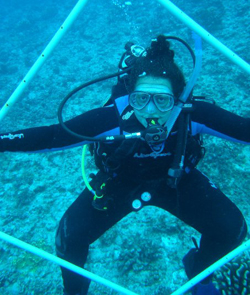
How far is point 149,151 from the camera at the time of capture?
7.19 feet

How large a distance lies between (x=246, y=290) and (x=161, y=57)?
3119 mm

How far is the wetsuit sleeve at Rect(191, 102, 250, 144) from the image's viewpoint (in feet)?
6.85

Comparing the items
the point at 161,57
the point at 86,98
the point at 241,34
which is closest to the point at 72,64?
the point at 86,98

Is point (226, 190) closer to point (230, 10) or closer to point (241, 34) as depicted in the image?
point (241, 34)

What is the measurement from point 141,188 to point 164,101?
101cm

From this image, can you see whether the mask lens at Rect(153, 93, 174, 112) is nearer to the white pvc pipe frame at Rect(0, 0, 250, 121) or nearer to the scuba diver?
the scuba diver

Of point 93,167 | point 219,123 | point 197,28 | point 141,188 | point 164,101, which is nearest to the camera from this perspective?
point 197,28

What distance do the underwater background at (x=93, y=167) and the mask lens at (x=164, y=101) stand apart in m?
2.30

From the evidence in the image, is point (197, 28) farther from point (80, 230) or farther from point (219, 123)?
point (80, 230)

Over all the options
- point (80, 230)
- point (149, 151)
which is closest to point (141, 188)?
point (149, 151)

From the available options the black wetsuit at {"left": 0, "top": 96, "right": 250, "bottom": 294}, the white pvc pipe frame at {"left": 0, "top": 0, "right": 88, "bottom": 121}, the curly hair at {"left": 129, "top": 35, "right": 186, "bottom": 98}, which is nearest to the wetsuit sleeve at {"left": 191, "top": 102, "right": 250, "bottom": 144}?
the black wetsuit at {"left": 0, "top": 96, "right": 250, "bottom": 294}

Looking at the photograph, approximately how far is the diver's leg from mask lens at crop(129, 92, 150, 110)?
1095 mm

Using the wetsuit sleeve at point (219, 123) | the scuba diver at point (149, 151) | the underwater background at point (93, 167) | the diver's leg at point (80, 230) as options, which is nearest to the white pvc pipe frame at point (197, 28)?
the scuba diver at point (149, 151)

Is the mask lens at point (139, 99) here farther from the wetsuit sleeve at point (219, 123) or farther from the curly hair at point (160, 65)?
the wetsuit sleeve at point (219, 123)
